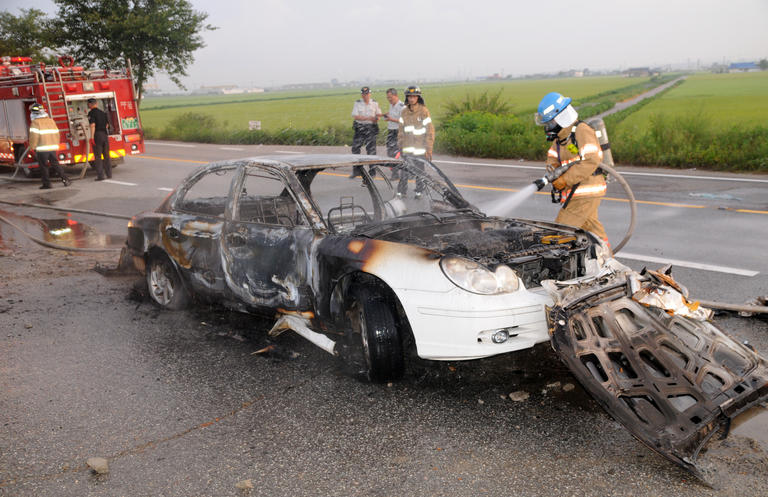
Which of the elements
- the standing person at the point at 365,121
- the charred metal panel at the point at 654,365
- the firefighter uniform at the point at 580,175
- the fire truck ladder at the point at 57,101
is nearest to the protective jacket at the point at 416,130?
the standing person at the point at 365,121

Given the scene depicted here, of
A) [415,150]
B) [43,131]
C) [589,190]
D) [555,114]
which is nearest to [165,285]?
[555,114]

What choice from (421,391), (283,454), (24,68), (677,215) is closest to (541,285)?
(421,391)

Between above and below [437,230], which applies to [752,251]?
below

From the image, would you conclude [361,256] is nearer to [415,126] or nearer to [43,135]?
[415,126]

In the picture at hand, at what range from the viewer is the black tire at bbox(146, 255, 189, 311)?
604 centimetres

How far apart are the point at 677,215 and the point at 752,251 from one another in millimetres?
2385

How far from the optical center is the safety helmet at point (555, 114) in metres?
6.12

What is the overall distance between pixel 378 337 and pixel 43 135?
1397 centimetres

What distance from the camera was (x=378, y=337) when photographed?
427cm

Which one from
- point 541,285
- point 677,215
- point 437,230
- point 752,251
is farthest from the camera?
point 677,215

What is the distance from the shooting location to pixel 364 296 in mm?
4430

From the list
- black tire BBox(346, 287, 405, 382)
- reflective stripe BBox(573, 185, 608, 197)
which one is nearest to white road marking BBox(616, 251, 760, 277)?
reflective stripe BBox(573, 185, 608, 197)

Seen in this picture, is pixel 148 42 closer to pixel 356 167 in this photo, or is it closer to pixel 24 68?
pixel 24 68

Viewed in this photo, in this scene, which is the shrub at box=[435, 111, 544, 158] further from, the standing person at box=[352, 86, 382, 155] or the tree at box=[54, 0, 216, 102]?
the tree at box=[54, 0, 216, 102]
